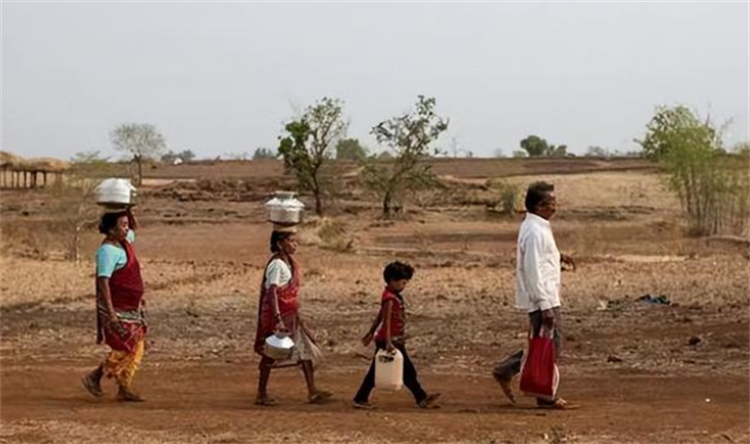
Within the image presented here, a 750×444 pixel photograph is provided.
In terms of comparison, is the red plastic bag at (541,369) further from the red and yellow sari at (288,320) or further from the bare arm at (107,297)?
the bare arm at (107,297)

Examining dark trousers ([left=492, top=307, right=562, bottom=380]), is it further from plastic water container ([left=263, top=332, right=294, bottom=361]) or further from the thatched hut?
the thatched hut

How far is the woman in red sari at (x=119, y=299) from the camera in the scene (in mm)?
9500

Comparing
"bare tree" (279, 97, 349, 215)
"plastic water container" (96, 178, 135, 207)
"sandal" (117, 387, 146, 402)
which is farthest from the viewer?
"bare tree" (279, 97, 349, 215)

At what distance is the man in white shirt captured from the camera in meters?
8.84

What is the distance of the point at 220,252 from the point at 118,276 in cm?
2386

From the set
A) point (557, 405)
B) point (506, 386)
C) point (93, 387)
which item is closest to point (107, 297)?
point (93, 387)

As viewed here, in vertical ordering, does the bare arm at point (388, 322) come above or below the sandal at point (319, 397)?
above

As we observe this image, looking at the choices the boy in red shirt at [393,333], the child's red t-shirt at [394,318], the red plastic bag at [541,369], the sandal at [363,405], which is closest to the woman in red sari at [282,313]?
the sandal at [363,405]

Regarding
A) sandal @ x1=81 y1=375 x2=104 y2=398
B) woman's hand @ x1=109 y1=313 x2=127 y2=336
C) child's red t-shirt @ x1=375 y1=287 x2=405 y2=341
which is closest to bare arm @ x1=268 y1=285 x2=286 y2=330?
child's red t-shirt @ x1=375 y1=287 x2=405 y2=341

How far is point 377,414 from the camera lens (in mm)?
8992

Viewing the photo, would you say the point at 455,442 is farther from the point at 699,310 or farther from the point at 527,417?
the point at 699,310

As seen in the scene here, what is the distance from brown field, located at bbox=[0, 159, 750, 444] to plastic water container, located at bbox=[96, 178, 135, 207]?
4.98 ft

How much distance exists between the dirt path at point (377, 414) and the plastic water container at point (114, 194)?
59.8 inches

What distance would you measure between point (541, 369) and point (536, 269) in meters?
0.71
